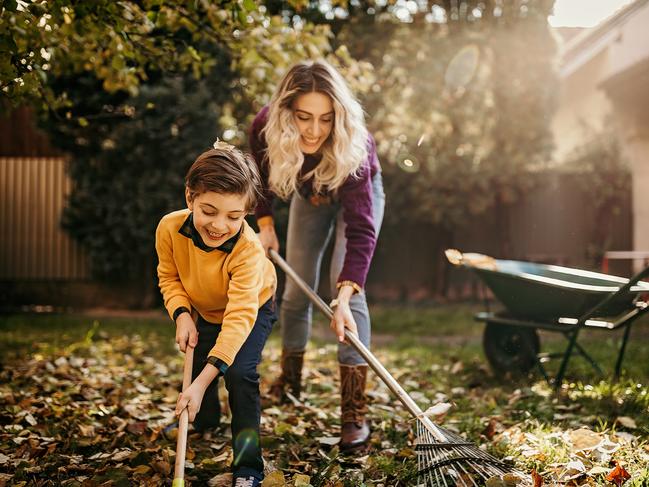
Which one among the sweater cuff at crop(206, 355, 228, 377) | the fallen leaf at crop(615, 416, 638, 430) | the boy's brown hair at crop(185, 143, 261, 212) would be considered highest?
the boy's brown hair at crop(185, 143, 261, 212)

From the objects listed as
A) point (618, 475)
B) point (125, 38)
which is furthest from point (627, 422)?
point (125, 38)

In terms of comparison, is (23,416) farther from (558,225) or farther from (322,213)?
(558,225)

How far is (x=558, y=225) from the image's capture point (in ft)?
31.4

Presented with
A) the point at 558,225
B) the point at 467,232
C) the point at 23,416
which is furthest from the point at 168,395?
the point at 558,225

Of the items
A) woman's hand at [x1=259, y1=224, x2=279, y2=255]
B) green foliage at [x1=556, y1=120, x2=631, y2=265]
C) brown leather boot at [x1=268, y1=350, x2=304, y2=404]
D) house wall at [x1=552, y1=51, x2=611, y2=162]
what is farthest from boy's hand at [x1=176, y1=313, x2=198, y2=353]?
house wall at [x1=552, y1=51, x2=611, y2=162]

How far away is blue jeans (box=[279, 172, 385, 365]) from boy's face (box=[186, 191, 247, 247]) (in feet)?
2.71

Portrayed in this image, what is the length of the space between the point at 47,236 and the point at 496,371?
19.9 ft

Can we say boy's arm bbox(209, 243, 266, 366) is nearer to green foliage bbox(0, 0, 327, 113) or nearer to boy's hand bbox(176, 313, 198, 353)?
boy's hand bbox(176, 313, 198, 353)

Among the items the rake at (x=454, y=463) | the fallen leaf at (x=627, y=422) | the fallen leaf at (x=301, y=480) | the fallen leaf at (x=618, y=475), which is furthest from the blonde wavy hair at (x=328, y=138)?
the fallen leaf at (x=627, y=422)

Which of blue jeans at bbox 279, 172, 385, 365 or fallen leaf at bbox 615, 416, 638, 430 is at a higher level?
blue jeans at bbox 279, 172, 385, 365

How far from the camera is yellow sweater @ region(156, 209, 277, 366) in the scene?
224cm

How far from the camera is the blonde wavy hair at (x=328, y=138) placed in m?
2.66

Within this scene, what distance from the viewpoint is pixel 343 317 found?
261cm

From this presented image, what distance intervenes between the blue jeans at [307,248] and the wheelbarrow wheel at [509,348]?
133 centimetres
